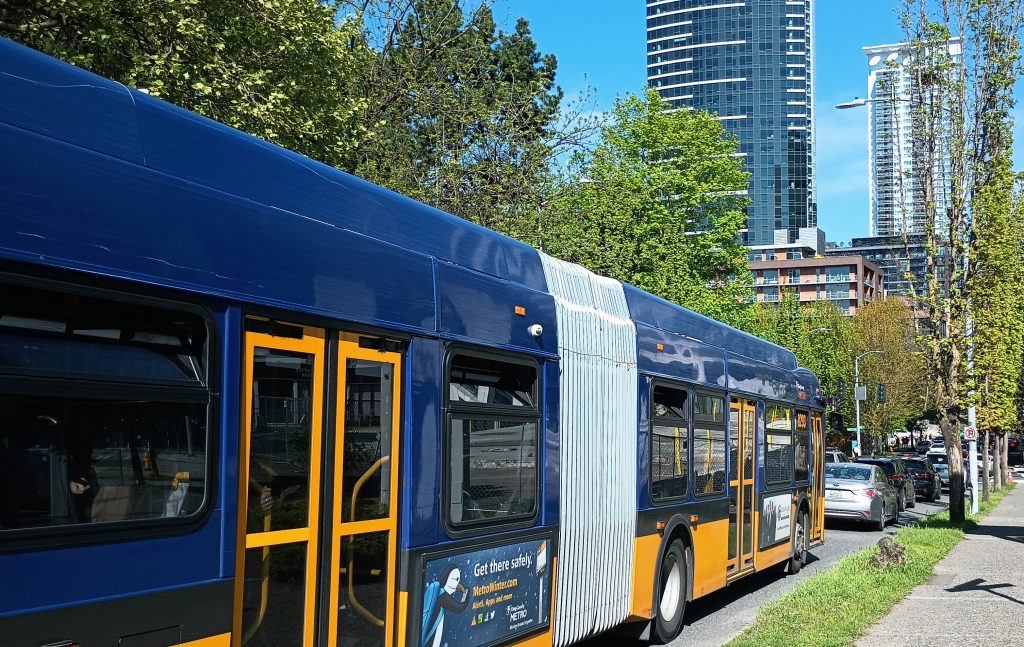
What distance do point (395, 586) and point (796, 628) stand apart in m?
5.50

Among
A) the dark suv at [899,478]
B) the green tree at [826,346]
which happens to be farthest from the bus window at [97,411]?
the green tree at [826,346]

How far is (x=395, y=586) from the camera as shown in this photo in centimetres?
528

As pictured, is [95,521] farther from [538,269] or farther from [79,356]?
[538,269]

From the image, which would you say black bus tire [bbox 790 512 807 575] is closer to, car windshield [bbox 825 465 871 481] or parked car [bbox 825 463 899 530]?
parked car [bbox 825 463 899 530]

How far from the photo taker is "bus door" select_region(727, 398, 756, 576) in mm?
11992

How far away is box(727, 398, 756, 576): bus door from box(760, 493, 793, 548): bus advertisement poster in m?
0.62

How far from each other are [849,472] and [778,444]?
11745mm

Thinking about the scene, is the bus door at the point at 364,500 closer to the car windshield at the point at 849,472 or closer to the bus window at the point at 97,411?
the bus window at the point at 97,411

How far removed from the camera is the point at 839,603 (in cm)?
1105

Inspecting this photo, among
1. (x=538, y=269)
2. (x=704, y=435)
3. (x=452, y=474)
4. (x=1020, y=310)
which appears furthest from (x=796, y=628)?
(x=1020, y=310)

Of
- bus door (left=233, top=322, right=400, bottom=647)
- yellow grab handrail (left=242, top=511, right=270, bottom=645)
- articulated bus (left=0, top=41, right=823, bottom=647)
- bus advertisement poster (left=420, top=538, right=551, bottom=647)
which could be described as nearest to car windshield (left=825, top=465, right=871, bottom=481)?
articulated bus (left=0, top=41, right=823, bottom=647)

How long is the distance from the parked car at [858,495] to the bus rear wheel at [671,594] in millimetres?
14774

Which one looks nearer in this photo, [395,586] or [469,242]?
[395,586]

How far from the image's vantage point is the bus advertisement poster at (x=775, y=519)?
13.4m
